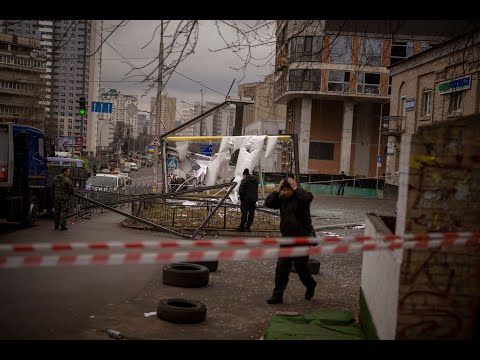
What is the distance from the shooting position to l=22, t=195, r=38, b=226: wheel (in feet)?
54.5

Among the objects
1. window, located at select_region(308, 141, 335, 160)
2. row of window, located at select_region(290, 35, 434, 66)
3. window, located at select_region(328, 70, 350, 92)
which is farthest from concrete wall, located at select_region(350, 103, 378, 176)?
row of window, located at select_region(290, 35, 434, 66)

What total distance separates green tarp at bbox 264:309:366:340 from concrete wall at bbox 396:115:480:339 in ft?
4.22

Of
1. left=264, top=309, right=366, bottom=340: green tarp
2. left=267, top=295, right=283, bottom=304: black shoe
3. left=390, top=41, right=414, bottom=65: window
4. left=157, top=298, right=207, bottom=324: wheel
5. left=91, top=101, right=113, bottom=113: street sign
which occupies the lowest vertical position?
left=267, top=295, right=283, bottom=304: black shoe

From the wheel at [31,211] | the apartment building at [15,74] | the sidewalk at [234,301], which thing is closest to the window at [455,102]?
the sidewalk at [234,301]

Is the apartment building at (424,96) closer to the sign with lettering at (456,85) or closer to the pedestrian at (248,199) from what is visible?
the sign with lettering at (456,85)

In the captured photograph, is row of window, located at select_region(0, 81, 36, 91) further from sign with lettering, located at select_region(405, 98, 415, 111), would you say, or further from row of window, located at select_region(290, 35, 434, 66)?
row of window, located at select_region(290, 35, 434, 66)

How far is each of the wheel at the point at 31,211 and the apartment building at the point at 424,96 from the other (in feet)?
64.8

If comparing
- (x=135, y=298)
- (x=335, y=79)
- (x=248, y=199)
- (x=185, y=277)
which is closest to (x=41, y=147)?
(x=248, y=199)

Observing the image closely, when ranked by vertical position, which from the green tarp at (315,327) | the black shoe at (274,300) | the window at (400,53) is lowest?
the black shoe at (274,300)

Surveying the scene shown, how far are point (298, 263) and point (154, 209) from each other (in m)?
11.3

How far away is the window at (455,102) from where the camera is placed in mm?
30781
